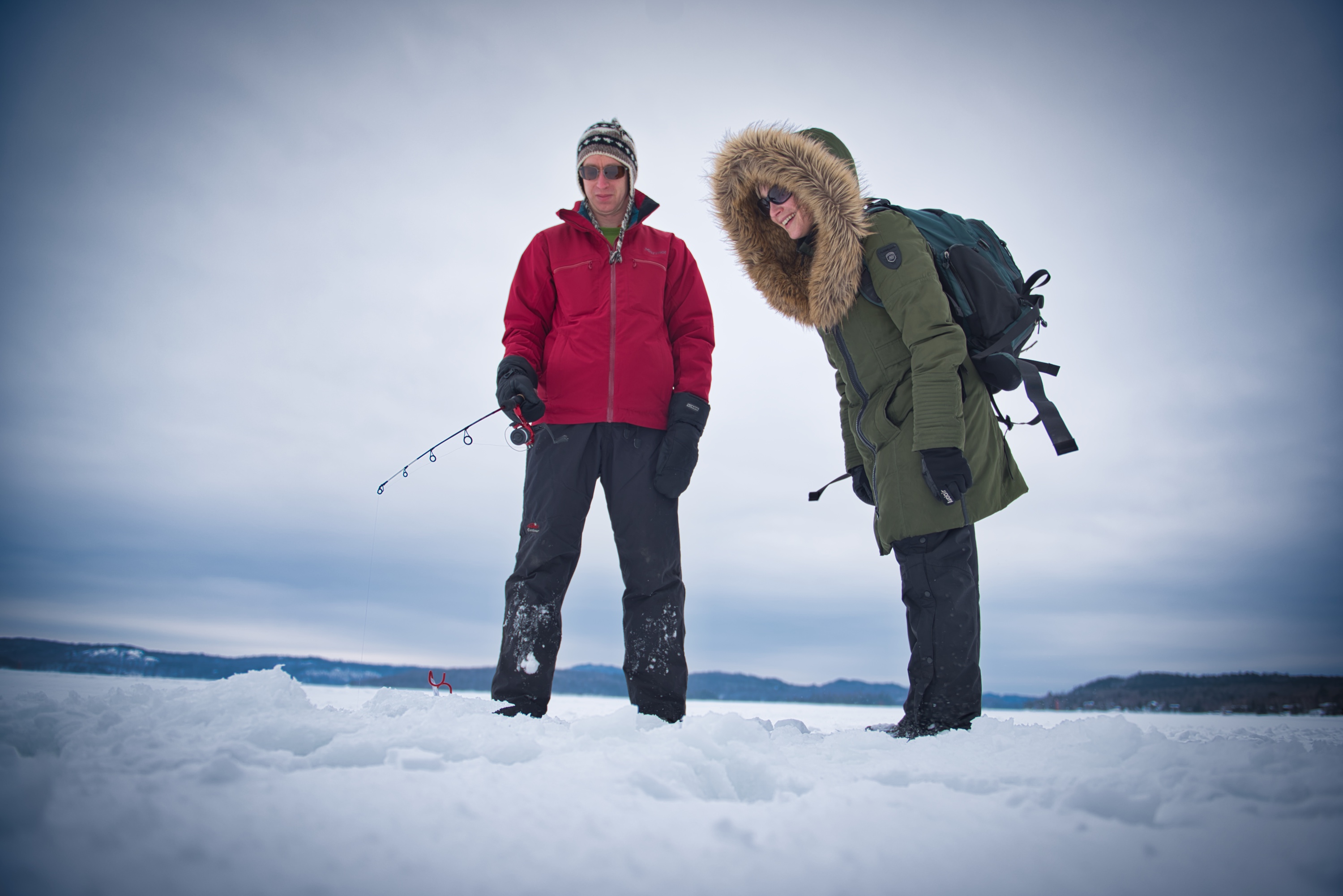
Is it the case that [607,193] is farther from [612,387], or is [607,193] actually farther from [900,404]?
[900,404]

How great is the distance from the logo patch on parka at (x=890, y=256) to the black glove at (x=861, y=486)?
0.90 m

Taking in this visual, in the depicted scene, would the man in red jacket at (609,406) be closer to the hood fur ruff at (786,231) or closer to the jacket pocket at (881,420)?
the hood fur ruff at (786,231)

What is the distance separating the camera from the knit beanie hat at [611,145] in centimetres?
283

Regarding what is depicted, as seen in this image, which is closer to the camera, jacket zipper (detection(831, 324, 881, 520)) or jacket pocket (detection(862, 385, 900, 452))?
jacket pocket (detection(862, 385, 900, 452))

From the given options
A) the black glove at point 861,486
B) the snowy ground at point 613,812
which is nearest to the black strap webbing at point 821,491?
the black glove at point 861,486

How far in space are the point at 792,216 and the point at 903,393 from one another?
37.6 inches

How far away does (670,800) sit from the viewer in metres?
1.10

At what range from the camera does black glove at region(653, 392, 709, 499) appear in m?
2.57

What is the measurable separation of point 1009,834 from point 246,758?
1.33 metres

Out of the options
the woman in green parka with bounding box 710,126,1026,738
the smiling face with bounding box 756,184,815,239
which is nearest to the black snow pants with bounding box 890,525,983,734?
the woman in green parka with bounding box 710,126,1026,738

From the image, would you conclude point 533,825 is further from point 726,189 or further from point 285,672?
point 726,189

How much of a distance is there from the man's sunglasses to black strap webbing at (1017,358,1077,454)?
1.93 m

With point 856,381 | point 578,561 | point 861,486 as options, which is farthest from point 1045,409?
point 578,561

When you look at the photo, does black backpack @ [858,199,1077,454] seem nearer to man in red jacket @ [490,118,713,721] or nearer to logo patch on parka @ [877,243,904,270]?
logo patch on parka @ [877,243,904,270]
